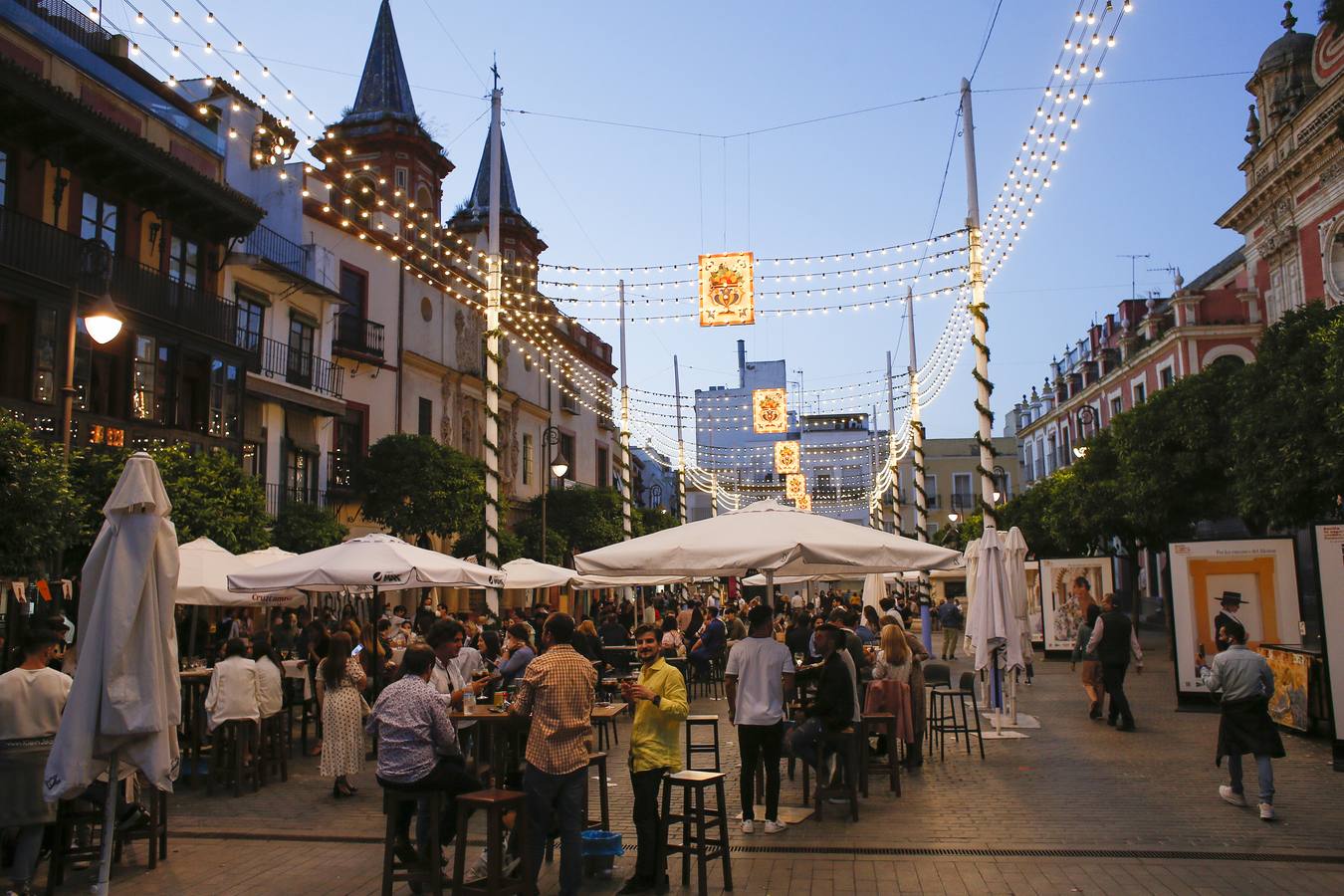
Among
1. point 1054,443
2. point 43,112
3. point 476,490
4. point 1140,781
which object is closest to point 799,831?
point 1140,781

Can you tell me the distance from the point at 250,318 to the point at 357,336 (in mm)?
5588

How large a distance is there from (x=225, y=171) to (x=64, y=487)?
16635 millimetres

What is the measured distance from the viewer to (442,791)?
7.14 meters

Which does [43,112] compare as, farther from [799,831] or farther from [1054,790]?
[1054,790]

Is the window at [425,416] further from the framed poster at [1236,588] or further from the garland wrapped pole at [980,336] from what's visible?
the framed poster at [1236,588]

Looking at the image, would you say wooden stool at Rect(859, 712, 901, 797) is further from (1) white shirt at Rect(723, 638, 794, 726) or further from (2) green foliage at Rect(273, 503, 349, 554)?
(2) green foliage at Rect(273, 503, 349, 554)

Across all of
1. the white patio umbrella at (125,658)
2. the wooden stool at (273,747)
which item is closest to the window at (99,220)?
the wooden stool at (273,747)

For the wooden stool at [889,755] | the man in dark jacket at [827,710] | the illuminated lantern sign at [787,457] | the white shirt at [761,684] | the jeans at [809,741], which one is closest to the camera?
the white shirt at [761,684]

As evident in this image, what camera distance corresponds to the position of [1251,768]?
11102 millimetres

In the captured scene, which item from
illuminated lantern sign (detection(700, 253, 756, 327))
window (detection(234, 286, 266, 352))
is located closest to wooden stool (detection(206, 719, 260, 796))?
illuminated lantern sign (detection(700, 253, 756, 327))

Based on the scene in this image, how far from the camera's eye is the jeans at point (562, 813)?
6.84 meters

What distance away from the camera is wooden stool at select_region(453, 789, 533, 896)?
651 centimetres

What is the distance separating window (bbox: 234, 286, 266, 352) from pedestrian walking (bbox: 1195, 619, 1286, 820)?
76.0ft

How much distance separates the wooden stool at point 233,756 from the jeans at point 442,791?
4.19 meters
